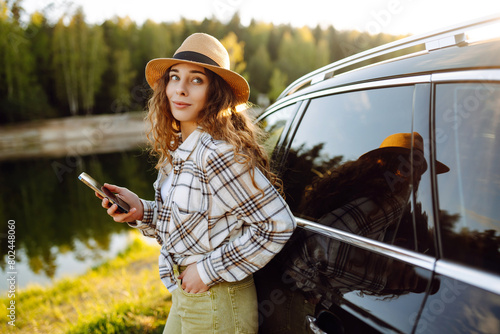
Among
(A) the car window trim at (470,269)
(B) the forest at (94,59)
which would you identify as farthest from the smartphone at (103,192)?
(B) the forest at (94,59)

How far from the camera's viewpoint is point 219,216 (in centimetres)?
167

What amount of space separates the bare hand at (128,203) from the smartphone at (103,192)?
0.07ft

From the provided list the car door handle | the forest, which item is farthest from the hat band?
the forest

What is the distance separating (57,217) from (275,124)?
12001 mm

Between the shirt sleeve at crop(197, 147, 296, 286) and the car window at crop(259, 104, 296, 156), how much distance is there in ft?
2.28

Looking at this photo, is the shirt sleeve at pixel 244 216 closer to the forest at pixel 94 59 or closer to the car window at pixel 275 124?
the car window at pixel 275 124

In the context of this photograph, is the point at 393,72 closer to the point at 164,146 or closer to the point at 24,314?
the point at 164,146

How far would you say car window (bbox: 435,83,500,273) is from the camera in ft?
3.31

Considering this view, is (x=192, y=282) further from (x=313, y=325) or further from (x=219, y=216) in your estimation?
(x=313, y=325)

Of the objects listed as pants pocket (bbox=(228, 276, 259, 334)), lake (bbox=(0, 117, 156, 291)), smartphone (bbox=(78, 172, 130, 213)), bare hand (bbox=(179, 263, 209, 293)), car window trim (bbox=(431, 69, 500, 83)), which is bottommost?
lake (bbox=(0, 117, 156, 291))

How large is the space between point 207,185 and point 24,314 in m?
5.11

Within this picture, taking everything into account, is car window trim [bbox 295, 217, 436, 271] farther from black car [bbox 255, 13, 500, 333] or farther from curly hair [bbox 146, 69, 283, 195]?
curly hair [bbox 146, 69, 283, 195]

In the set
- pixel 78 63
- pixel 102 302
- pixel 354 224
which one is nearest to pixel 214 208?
pixel 354 224

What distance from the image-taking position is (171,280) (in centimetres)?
177
